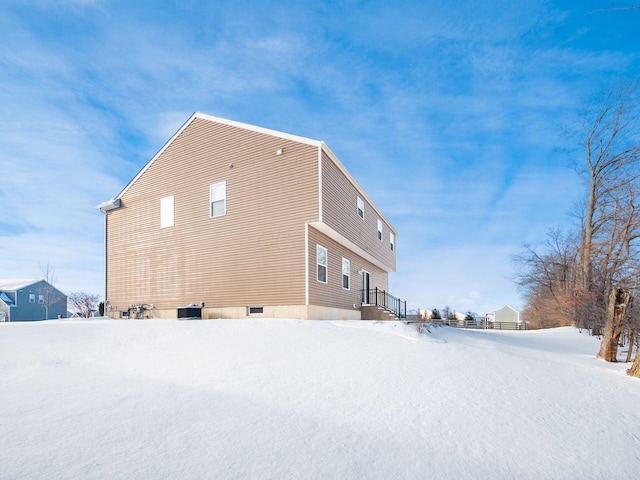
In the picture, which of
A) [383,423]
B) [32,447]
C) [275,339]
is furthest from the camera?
[275,339]

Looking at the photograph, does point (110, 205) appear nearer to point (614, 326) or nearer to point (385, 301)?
point (385, 301)

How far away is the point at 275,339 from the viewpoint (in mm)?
8250

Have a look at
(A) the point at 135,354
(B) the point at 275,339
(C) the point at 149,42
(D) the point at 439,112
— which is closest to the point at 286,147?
(C) the point at 149,42

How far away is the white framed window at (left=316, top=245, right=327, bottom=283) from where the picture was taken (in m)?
13.4

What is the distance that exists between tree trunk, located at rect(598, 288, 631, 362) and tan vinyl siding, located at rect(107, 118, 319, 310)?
27.7ft

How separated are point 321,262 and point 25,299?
37755 mm

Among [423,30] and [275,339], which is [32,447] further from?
[423,30]

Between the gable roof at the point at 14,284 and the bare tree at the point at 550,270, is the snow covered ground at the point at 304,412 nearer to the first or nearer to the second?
the bare tree at the point at 550,270

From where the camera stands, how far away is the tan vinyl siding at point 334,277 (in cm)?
1279

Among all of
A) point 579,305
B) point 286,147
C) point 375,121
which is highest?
point 375,121

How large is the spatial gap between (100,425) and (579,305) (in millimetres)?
23221

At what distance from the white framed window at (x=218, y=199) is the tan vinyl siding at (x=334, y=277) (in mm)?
3629

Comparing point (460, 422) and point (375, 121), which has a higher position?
point (375, 121)

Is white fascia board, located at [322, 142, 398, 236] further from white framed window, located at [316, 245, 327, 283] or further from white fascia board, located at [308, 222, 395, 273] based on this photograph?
white framed window, located at [316, 245, 327, 283]
